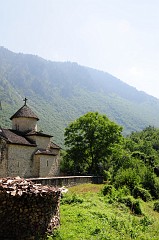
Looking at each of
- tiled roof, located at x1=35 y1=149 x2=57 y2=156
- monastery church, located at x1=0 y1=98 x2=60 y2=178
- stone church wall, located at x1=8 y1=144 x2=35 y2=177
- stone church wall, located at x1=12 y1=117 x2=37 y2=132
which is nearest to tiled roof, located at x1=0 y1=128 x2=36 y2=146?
monastery church, located at x1=0 y1=98 x2=60 y2=178

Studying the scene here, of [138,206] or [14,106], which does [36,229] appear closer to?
[138,206]

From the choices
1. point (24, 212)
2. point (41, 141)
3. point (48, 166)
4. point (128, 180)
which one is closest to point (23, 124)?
point (41, 141)

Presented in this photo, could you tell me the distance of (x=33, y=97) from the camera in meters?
190

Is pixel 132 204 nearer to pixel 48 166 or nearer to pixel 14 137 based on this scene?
pixel 14 137

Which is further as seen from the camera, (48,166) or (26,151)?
(48,166)

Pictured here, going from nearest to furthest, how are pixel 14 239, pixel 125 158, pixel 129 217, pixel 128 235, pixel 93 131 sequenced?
1. pixel 14 239
2. pixel 128 235
3. pixel 129 217
4. pixel 125 158
5. pixel 93 131

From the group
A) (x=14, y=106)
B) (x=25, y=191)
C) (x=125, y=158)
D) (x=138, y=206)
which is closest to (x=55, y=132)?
(x=14, y=106)

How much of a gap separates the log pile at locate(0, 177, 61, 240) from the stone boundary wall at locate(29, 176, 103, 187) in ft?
30.3

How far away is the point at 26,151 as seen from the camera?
33062 mm

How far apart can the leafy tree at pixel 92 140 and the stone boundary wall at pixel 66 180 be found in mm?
6828

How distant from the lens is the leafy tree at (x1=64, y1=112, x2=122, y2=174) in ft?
150

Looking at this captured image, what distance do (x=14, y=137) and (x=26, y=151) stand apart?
191 centimetres

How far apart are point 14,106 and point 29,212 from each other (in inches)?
4684

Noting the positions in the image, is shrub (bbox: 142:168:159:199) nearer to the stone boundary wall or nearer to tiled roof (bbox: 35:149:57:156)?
the stone boundary wall
